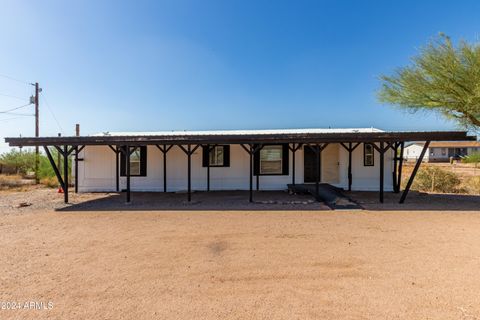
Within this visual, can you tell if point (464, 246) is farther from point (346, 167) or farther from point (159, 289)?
point (346, 167)

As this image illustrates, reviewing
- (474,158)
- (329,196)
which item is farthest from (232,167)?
(474,158)

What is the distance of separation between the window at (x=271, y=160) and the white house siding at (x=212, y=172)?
13.2 inches

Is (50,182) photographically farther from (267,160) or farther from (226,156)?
(267,160)

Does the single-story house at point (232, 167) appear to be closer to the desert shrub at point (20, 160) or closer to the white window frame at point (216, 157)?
the white window frame at point (216, 157)

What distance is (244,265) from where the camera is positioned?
4348 millimetres

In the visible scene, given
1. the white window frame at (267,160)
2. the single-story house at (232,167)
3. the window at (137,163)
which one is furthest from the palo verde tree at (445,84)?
the window at (137,163)

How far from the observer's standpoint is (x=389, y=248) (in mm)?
5082

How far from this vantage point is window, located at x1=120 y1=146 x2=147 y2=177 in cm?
1297

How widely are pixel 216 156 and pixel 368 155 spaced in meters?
7.21

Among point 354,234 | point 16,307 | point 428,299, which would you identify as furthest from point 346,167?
point 16,307

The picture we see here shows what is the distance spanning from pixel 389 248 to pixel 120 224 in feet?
20.7

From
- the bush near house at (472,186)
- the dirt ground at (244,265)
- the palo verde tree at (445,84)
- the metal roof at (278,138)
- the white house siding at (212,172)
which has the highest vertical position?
the palo verde tree at (445,84)

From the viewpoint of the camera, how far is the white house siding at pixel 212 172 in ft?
42.0

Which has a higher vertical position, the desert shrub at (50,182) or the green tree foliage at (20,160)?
the green tree foliage at (20,160)
